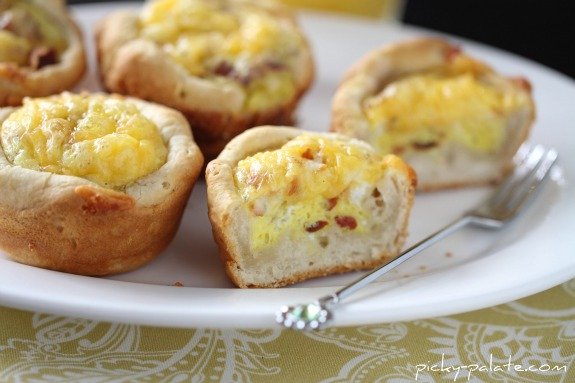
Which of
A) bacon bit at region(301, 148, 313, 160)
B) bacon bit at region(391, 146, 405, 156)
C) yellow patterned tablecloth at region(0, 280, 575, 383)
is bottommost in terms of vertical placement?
yellow patterned tablecloth at region(0, 280, 575, 383)

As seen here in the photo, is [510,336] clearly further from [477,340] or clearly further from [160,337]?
[160,337]

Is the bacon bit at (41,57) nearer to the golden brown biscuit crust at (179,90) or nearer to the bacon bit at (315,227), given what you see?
the golden brown biscuit crust at (179,90)

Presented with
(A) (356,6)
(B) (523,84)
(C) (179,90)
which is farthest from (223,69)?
(A) (356,6)

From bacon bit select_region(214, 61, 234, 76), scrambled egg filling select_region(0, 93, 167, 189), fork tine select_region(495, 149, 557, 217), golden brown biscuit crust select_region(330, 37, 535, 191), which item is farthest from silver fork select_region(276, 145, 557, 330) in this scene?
bacon bit select_region(214, 61, 234, 76)

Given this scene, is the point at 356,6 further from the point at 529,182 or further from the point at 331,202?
the point at 331,202

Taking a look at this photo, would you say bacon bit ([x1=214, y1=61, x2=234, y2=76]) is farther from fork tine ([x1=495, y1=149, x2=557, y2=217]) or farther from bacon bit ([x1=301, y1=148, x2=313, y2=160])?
fork tine ([x1=495, y1=149, x2=557, y2=217])

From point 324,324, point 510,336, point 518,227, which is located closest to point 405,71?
point 518,227
